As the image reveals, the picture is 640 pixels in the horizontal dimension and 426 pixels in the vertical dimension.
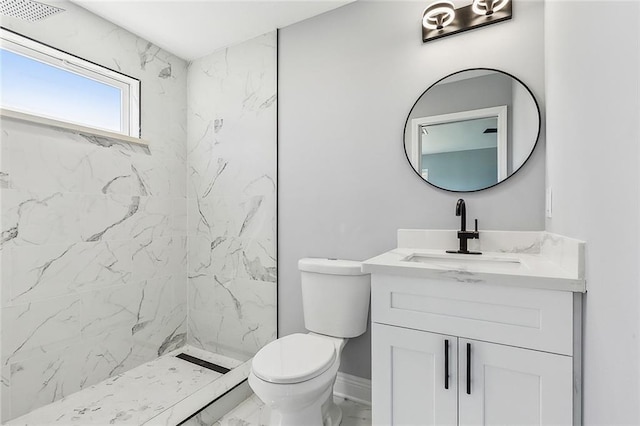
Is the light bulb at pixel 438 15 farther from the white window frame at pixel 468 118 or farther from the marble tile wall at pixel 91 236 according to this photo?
the marble tile wall at pixel 91 236

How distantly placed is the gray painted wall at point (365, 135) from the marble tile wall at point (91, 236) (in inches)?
36.6

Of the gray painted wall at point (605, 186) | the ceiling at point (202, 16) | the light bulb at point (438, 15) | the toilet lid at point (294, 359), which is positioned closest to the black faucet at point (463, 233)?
the gray painted wall at point (605, 186)

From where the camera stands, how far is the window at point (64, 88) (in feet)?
5.66

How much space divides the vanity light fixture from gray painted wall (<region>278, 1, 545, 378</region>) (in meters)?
0.04

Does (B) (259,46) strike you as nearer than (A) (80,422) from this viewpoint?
No

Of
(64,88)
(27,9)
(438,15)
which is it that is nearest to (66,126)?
(64,88)

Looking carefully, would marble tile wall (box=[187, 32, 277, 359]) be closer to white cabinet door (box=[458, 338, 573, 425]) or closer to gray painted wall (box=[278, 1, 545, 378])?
gray painted wall (box=[278, 1, 545, 378])

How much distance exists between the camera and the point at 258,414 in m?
1.74

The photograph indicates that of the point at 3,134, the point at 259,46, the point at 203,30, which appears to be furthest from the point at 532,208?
the point at 3,134

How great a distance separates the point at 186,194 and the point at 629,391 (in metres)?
2.60

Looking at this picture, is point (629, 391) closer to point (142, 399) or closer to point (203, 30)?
point (142, 399)

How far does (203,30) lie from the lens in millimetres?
2152

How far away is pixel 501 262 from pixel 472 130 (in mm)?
664

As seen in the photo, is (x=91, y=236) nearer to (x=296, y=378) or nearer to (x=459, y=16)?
(x=296, y=378)
